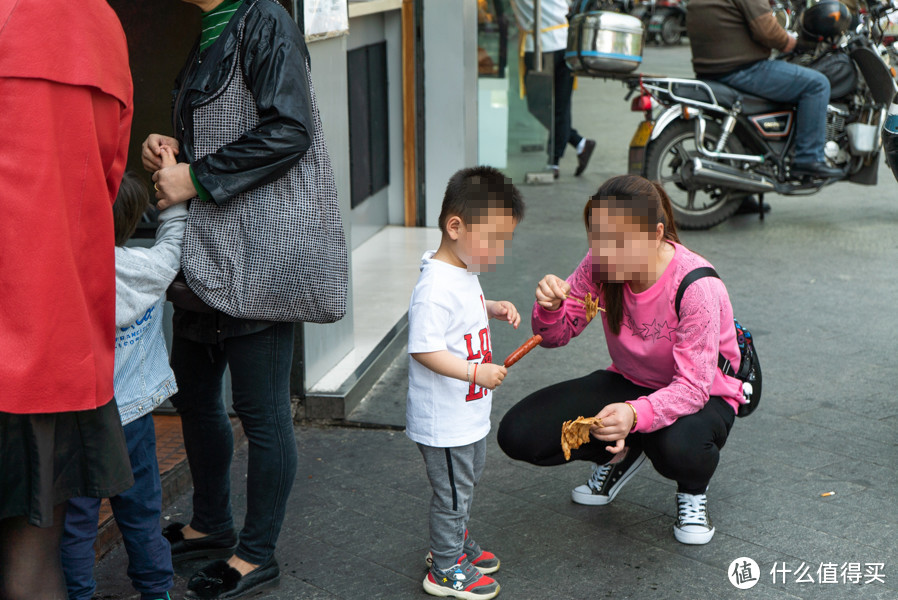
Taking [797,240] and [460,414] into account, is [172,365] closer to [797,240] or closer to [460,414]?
[460,414]

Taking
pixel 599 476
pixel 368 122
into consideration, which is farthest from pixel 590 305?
pixel 368 122

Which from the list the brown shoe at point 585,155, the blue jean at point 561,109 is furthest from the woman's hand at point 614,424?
the brown shoe at point 585,155

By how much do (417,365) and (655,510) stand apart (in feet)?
3.87

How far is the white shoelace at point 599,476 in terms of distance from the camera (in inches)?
138

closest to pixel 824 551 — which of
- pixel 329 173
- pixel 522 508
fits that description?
pixel 522 508

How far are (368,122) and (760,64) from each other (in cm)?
287

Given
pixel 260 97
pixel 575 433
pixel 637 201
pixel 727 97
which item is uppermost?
pixel 260 97

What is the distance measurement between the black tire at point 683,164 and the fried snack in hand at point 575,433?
4.61 meters

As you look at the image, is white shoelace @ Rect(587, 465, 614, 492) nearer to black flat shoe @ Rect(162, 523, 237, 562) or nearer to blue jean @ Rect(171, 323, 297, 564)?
blue jean @ Rect(171, 323, 297, 564)

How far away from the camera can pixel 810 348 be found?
513 centimetres

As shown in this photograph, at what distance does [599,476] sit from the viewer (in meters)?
3.52

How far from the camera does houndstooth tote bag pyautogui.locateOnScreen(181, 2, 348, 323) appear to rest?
8.82 ft

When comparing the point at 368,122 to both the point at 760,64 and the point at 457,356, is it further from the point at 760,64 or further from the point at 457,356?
the point at 457,356

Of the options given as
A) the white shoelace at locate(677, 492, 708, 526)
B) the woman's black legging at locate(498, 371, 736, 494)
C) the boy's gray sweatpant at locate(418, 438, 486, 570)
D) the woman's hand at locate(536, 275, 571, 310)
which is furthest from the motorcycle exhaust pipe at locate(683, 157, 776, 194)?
the boy's gray sweatpant at locate(418, 438, 486, 570)
